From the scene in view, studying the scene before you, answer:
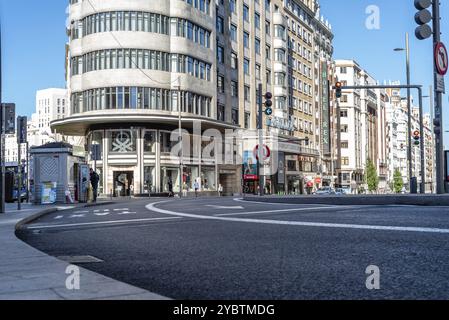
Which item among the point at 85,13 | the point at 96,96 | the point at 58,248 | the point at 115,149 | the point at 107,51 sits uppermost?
the point at 85,13

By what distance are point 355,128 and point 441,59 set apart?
98575 mm

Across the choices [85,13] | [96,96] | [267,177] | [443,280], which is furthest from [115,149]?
[443,280]

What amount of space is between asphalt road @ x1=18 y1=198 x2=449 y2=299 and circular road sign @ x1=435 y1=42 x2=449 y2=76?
565cm

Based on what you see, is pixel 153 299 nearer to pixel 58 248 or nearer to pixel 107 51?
pixel 58 248

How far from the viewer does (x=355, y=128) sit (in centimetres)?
10888

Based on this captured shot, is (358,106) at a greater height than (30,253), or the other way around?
(358,106)

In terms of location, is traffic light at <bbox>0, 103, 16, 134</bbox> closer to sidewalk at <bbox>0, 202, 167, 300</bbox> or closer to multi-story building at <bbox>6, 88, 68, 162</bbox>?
sidewalk at <bbox>0, 202, 167, 300</bbox>

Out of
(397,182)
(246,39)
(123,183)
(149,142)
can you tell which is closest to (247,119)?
(246,39)

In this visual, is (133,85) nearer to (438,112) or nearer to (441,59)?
(438,112)

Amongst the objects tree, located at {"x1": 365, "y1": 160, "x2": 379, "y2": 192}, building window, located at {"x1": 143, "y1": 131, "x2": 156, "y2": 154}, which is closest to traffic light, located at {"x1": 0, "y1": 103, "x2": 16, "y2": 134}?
building window, located at {"x1": 143, "y1": 131, "x2": 156, "y2": 154}

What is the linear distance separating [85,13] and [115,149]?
11.6 m

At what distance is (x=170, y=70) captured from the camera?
1785 inches

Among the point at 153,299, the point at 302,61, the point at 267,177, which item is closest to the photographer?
the point at 153,299

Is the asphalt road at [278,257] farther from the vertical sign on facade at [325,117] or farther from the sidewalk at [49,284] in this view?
the vertical sign on facade at [325,117]
